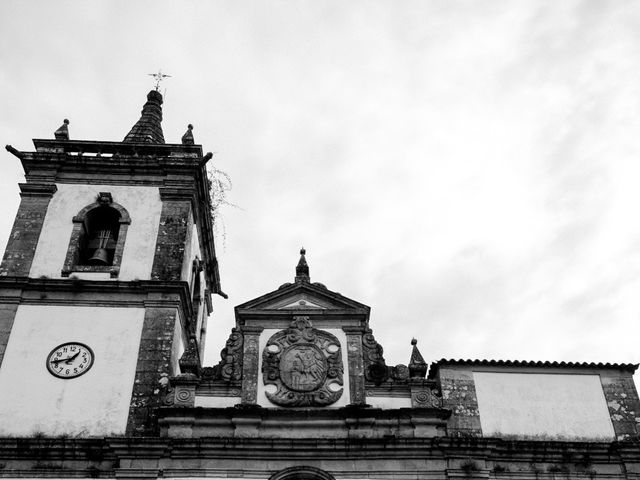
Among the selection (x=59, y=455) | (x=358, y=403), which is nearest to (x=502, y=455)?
(x=358, y=403)

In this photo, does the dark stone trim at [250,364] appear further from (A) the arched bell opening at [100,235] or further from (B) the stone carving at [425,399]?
(A) the arched bell opening at [100,235]

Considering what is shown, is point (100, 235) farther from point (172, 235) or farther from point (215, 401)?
point (215, 401)

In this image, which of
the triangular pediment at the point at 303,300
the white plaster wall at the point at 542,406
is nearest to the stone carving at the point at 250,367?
the triangular pediment at the point at 303,300

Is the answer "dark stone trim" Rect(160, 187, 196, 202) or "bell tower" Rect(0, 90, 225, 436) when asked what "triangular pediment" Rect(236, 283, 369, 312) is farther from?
"dark stone trim" Rect(160, 187, 196, 202)

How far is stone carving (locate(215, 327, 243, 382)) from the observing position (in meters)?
14.9

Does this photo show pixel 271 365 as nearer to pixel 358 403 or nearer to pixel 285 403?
pixel 285 403

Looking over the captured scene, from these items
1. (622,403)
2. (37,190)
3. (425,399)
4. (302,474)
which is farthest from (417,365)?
(37,190)

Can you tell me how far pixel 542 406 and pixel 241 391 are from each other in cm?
575

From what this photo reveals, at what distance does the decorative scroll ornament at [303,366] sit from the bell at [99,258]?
4.36m

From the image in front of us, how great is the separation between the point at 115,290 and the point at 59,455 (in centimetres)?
363

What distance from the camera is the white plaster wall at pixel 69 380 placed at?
14.5m

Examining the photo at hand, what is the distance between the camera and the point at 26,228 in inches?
676

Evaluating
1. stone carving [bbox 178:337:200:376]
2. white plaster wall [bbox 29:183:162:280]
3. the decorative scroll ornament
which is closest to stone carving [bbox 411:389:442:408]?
the decorative scroll ornament

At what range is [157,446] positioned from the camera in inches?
536
